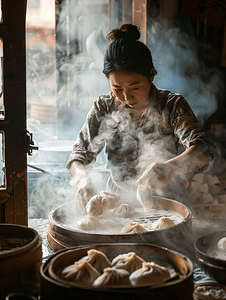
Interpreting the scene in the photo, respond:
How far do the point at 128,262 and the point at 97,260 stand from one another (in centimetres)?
12

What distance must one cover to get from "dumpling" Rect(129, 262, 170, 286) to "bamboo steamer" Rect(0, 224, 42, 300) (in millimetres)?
408

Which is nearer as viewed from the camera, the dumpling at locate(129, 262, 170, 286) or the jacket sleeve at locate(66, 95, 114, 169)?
the dumpling at locate(129, 262, 170, 286)

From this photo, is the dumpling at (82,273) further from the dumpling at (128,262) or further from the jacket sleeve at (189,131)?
the jacket sleeve at (189,131)

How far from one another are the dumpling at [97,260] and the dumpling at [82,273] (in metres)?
0.04

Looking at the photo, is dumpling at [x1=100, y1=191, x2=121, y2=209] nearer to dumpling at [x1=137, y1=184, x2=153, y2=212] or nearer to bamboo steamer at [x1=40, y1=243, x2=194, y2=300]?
dumpling at [x1=137, y1=184, x2=153, y2=212]

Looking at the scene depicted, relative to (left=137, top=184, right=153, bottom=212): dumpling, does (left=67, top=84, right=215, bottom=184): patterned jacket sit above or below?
above

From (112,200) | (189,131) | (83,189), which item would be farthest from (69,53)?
(112,200)

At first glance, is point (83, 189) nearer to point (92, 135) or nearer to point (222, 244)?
point (92, 135)

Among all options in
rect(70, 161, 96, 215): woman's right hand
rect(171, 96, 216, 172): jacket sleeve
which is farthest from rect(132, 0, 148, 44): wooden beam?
rect(70, 161, 96, 215): woman's right hand

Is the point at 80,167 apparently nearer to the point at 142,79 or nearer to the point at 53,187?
the point at 142,79

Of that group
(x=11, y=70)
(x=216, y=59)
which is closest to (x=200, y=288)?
(x=11, y=70)

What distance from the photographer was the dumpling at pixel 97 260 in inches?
42.9

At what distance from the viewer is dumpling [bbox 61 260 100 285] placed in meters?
1.02

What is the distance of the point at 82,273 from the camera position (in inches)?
40.5
